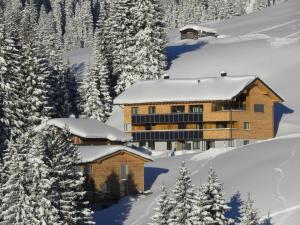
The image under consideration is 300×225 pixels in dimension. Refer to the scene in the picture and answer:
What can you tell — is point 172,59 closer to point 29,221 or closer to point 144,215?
point 144,215

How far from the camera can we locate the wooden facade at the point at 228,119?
81.5 meters

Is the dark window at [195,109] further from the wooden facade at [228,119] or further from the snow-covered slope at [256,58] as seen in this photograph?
the snow-covered slope at [256,58]

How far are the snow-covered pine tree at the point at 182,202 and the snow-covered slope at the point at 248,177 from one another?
8040mm

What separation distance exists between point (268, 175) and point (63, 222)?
1894 cm

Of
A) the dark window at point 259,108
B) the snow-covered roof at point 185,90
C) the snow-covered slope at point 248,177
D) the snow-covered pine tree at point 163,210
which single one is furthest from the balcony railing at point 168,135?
the snow-covered pine tree at point 163,210

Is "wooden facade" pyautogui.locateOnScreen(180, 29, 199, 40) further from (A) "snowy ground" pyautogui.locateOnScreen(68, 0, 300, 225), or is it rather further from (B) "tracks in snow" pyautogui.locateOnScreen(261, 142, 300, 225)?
(B) "tracks in snow" pyautogui.locateOnScreen(261, 142, 300, 225)

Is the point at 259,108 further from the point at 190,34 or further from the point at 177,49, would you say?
the point at 190,34

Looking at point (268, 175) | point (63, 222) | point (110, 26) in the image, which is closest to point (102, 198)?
point (268, 175)

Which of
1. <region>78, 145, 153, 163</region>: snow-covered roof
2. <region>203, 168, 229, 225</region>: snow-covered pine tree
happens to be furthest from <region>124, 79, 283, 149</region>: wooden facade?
<region>203, 168, 229, 225</region>: snow-covered pine tree

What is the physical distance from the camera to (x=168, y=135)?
8262 centimetres

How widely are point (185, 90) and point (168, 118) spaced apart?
391 centimetres

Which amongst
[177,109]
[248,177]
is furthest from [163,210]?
→ [177,109]

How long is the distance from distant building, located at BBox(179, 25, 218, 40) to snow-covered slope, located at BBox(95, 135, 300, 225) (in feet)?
222

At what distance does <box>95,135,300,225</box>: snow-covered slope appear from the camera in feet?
166
